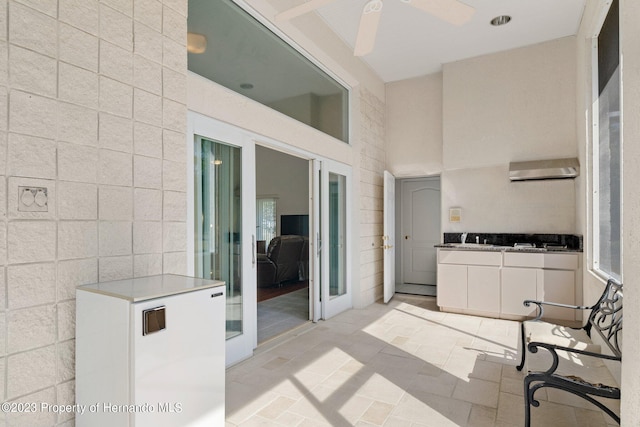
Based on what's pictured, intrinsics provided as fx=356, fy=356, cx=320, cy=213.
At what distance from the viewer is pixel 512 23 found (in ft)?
14.5

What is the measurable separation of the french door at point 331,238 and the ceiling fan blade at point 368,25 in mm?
A: 1834

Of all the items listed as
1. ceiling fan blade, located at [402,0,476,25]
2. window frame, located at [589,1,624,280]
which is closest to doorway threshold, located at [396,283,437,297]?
window frame, located at [589,1,624,280]

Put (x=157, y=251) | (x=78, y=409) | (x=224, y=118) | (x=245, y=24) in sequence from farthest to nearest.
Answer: (x=245, y=24) < (x=224, y=118) < (x=157, y=251) < (x=78, y=409)

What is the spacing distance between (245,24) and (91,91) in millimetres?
1857

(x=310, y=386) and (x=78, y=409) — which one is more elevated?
(x=78, y=409)

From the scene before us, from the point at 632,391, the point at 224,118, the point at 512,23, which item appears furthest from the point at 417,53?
the point at 632,391

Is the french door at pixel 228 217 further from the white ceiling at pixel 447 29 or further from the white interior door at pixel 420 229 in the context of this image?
the white interior door at pixel 420 229

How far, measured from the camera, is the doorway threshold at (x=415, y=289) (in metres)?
6.13

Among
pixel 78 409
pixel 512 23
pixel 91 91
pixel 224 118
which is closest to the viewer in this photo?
pixel 78 409

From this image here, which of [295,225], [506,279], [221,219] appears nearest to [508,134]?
[506,279]

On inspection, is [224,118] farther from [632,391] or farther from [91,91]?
[632,391]

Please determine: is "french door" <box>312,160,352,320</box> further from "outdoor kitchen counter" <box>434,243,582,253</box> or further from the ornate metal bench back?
the ornate metal bench back

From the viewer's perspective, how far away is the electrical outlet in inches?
64.9

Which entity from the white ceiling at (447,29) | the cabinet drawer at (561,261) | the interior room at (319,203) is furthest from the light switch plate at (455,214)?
the white ceiling at (447,29)
